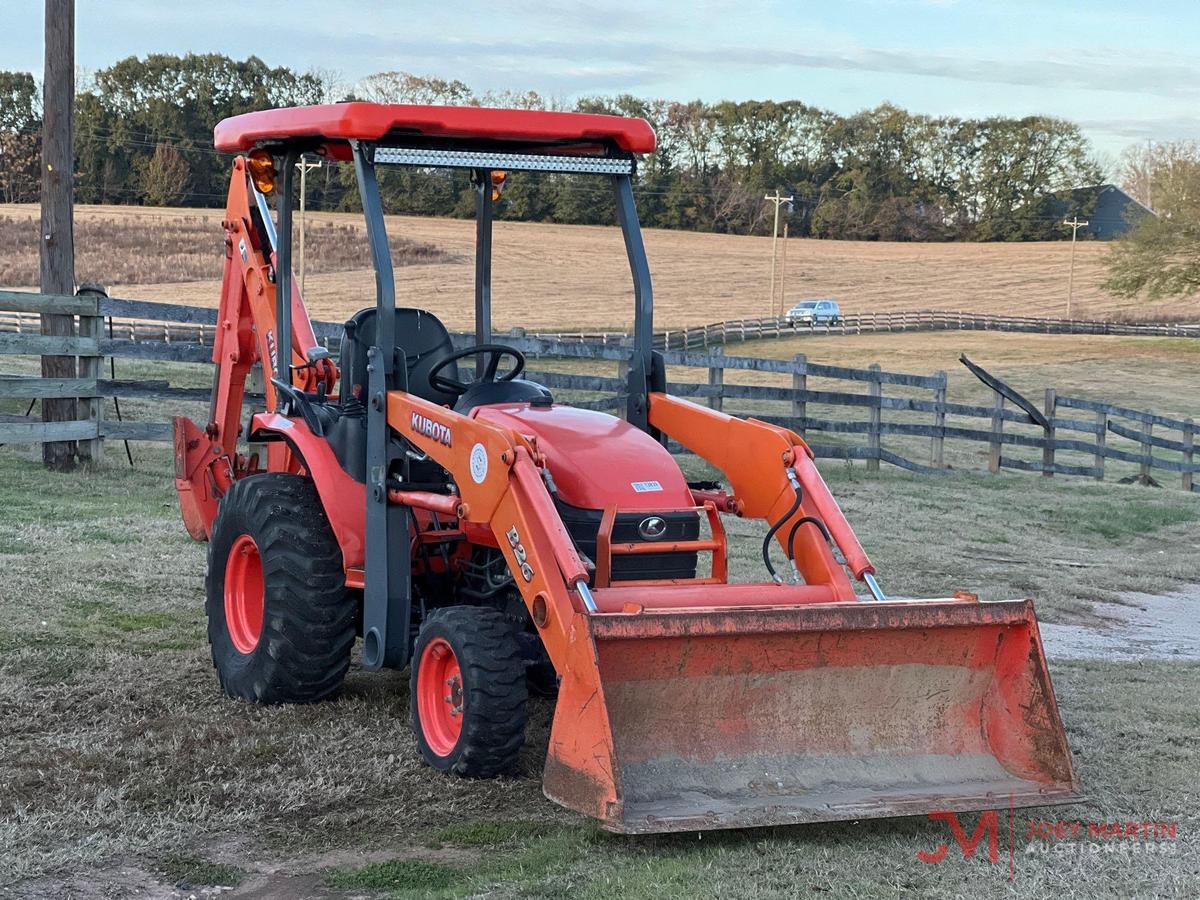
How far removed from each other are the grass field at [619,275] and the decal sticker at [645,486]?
2012 cm

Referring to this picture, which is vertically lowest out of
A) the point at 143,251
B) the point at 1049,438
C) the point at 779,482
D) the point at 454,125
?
the point at 1049,438

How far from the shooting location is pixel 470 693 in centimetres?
476

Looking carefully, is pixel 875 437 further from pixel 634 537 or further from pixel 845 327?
pixel 845 327

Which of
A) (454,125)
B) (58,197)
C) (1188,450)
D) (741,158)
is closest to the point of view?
(454,125)

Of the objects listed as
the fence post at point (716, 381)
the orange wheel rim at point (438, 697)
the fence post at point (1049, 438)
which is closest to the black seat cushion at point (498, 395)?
the orange wheel rim at point (438, 697)

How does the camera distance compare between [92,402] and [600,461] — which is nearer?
[600,461]

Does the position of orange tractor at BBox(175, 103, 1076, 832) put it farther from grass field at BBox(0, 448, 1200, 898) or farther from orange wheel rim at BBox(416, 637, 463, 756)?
grass field at BBox(0, 448, 1200, 898)

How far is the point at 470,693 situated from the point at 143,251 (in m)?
49.2

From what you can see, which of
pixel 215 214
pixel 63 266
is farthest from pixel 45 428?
pixel 215 214

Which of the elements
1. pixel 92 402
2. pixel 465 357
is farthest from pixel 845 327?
pixel 465 357

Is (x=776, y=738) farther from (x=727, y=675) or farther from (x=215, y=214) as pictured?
(x=215, y=214)

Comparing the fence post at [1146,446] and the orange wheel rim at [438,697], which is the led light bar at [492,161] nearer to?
the orange wheel rim at [438,697]

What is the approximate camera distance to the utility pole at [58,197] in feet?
40.7

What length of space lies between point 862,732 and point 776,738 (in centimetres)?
31
